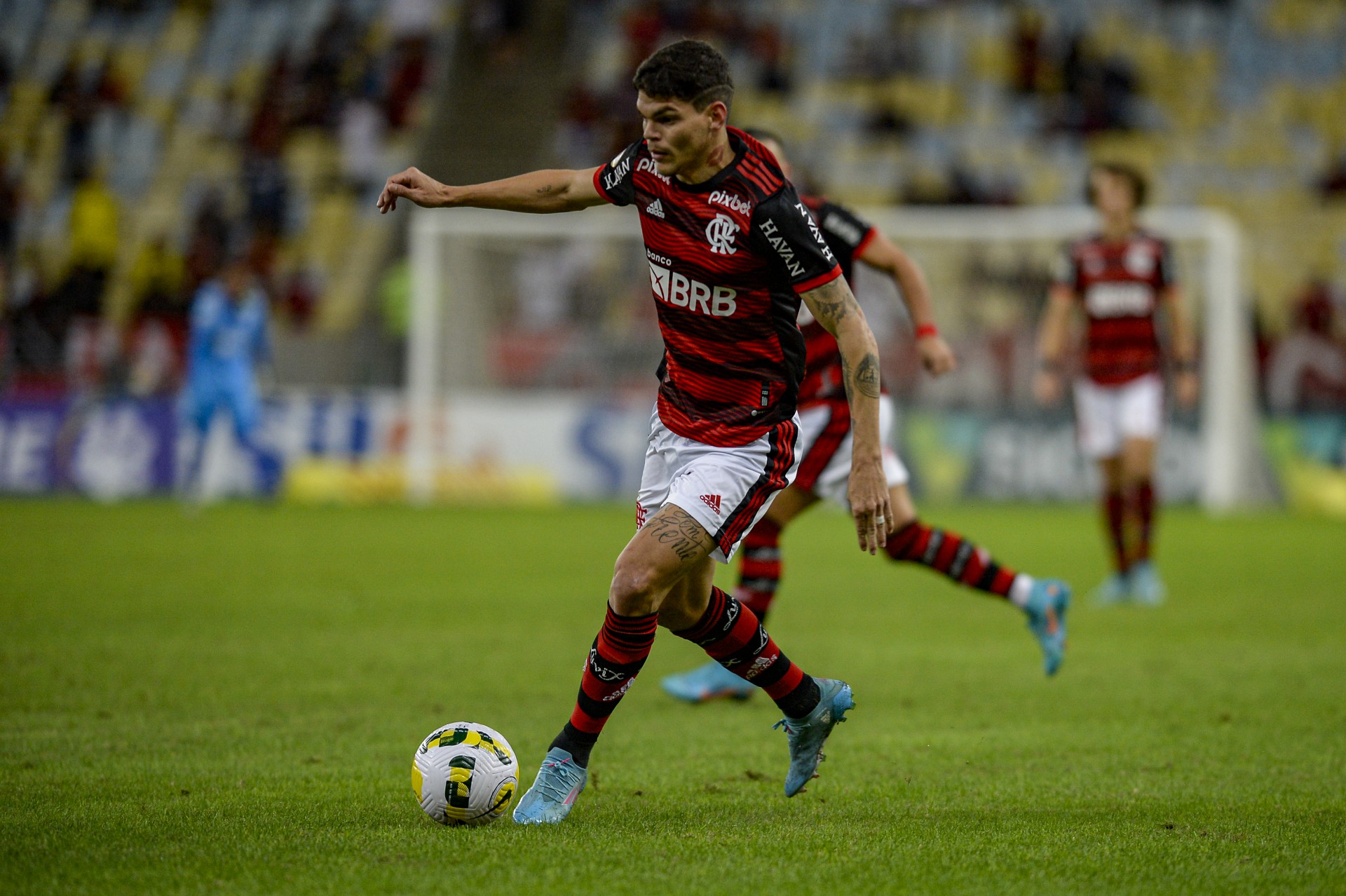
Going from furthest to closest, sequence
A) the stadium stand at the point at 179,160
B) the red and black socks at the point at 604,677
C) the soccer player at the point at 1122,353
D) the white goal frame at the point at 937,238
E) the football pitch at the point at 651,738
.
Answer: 1. the stadium stand at the point at 179,160
2. the white goal frame at the point at 937,238
3. the soccer player at the point at 1122,353
4. the red and black socks at the point at 604,677
5. the football pitch at the point at 651,738

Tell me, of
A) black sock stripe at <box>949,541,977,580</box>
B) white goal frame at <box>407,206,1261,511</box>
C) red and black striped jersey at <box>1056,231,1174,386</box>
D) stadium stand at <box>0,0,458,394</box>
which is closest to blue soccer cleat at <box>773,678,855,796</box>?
black sock stripe at <box>949,541,977,580</box>

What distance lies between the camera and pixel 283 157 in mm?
23875

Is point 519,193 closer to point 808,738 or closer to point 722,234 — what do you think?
point 722,234

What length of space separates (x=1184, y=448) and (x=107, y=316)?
13464 mm

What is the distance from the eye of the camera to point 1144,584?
9.86m

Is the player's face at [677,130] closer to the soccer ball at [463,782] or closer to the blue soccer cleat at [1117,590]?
the soccer ball at [463,782]

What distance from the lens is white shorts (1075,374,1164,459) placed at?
9820mm

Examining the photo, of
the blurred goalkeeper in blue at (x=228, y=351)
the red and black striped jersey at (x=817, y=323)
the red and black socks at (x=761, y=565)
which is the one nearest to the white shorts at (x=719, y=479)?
the red and black striped jersey at (x=817, y=323)

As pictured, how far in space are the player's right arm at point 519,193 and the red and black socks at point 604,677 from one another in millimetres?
1180

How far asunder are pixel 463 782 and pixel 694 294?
1459mm

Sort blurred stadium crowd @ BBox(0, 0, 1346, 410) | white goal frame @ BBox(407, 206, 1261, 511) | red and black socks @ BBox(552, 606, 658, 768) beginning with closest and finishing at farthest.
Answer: red and black socks @ BBox(552, 606, 658, 768) → white goal frame @ BBox(407, 206, 1261, 511) → blurred stadium crowd @ BBox(0, 0, 1346, 410)

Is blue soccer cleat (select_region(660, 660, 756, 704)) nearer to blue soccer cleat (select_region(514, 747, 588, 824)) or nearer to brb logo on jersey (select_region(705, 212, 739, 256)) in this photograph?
blue soccer cleat (select_region(514, 747, 588, 824))

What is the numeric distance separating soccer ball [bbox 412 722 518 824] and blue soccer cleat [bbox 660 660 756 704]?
2.23 metres

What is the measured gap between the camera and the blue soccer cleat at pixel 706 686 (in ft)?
21.0
